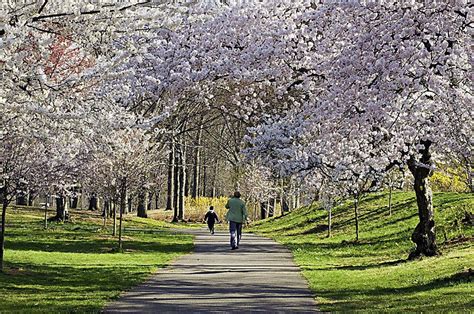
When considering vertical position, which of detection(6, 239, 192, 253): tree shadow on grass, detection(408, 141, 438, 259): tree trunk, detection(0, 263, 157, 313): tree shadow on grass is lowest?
detection(0, 263, 157, 313): tree shadow on grass

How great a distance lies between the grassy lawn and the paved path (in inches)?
20.4

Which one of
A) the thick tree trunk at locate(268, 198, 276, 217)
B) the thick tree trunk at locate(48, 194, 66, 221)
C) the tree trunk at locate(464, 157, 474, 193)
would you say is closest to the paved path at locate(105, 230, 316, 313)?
the tree trunk at locate(464, 157, 474, 193)

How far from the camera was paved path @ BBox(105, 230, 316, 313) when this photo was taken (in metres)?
10.3

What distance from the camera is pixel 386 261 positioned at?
17.5 metres

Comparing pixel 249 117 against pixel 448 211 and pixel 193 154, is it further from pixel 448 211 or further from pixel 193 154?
pixel 193 154

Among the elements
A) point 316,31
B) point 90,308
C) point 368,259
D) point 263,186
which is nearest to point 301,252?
point 368,259

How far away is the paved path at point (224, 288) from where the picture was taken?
1027cm

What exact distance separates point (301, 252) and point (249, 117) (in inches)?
277

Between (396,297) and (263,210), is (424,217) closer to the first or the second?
(396,297)

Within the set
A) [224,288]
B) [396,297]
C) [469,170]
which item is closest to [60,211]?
[224,288]

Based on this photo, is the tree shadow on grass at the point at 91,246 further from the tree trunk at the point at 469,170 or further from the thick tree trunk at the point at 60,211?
the tree trunk at the point at 469,170

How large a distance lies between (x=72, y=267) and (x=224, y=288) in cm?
551

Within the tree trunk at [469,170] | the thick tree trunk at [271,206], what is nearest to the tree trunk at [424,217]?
the tree trunk at [469,170]

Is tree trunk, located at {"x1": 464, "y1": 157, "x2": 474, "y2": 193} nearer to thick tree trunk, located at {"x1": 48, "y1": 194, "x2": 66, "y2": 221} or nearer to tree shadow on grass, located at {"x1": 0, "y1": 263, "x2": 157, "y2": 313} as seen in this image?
tree shadow on grass, located at {"x1": 0, "y1": 263, "x2": 157, "y2": 313}
